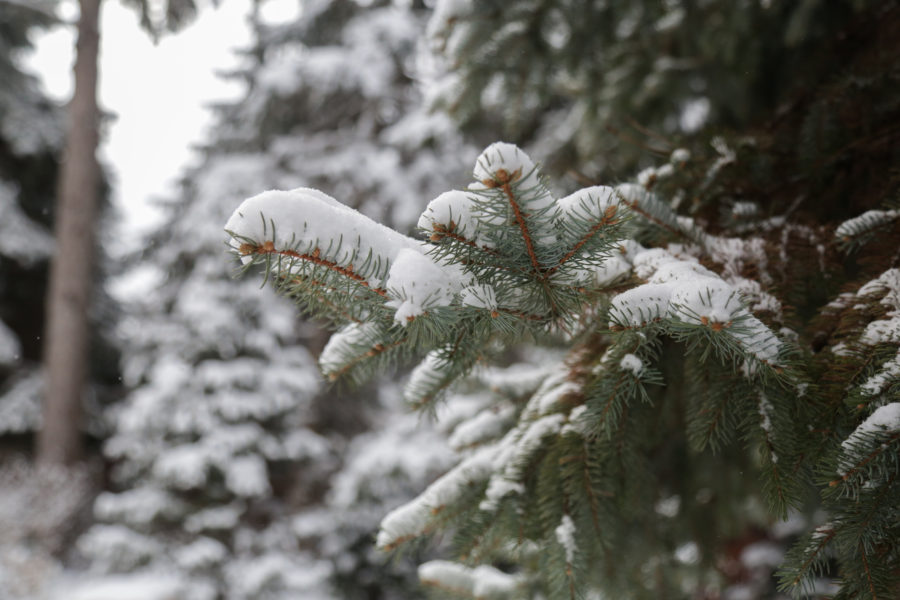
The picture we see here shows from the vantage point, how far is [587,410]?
2.96 feet

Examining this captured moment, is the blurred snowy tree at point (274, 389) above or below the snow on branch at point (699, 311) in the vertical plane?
above

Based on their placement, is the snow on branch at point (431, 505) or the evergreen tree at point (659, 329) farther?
the snow on branch at point (431, 505)

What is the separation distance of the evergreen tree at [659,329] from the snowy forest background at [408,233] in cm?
1

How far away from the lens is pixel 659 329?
28.8 inches

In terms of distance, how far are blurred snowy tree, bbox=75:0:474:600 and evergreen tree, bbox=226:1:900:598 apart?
2931 millimetres

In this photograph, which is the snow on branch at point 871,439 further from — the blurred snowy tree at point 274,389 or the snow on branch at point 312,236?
the blurred snowy tree at point 274,389

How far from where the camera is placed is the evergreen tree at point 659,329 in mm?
661

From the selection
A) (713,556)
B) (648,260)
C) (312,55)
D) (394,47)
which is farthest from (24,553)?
(648,260)

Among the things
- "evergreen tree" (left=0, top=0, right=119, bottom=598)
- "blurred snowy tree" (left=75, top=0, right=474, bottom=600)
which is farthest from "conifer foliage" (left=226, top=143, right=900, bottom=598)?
"evergreen tree" (left=0, top=0, right=119, bottom=598)

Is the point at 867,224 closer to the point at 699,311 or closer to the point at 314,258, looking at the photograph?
the point at 699,311

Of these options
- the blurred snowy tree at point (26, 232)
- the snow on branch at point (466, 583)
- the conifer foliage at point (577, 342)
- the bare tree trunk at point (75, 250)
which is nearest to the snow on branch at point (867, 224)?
the conifer foliage at point (577, 342)

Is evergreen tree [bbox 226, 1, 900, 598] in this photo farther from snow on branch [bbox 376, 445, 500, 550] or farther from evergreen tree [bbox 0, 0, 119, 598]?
evergreen tree [bbox 0, 0, 119, 598]

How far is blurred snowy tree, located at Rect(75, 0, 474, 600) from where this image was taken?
4.35 meters

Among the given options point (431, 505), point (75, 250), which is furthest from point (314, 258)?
point (75, 250)
